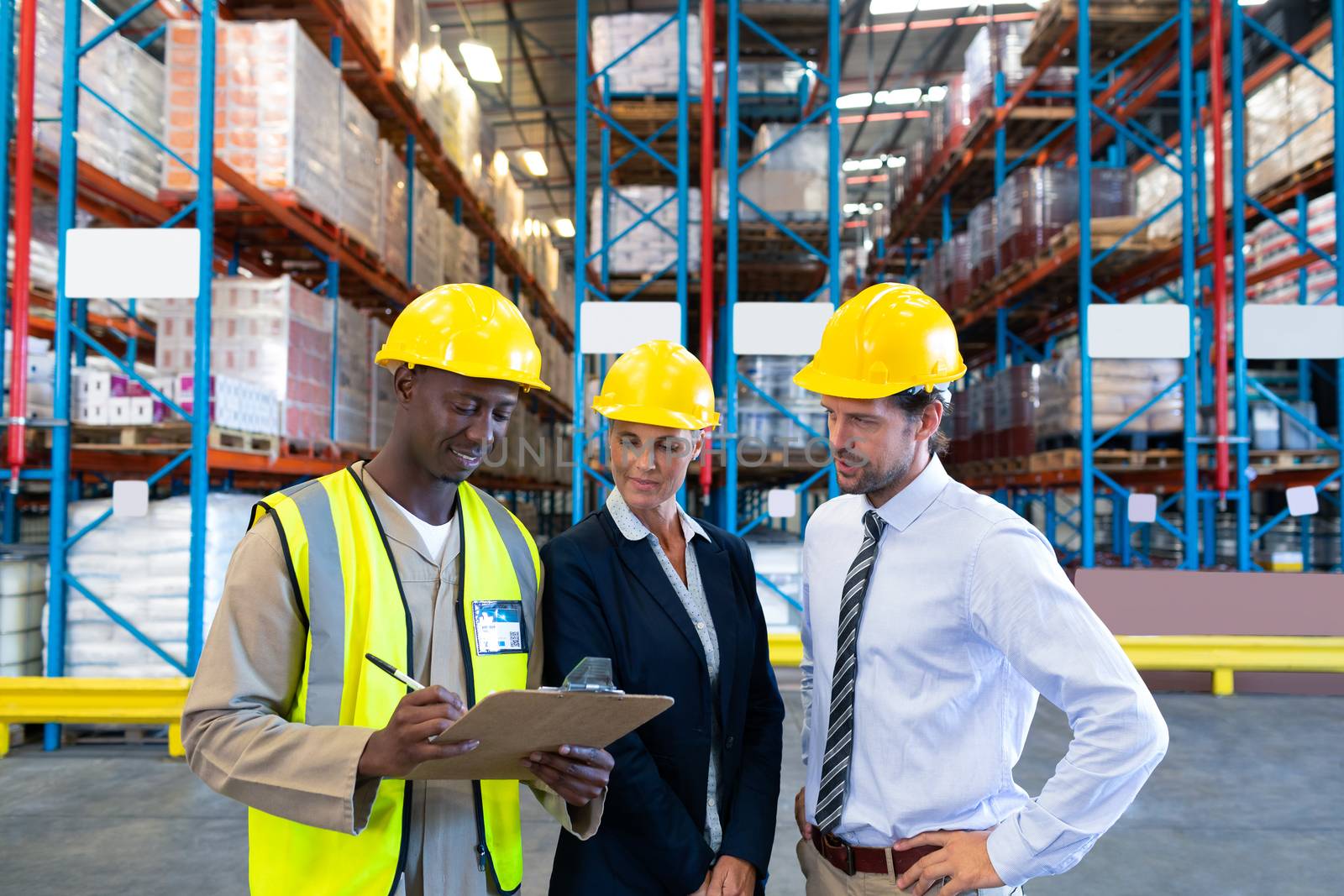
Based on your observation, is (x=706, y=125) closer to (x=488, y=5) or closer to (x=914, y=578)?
(x=914, y=578)

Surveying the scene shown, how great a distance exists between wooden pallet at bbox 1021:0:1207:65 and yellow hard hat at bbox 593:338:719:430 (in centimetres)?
808

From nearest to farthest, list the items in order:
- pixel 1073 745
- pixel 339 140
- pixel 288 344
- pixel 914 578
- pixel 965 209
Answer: pixel 1073 745
pixel 914 578
pixel 288 344
pixel 339 140
pixel 965 209

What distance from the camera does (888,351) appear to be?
1846 mm

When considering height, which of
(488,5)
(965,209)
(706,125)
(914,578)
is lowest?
(914,578)

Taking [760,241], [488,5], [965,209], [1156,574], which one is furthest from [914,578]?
[488,5]

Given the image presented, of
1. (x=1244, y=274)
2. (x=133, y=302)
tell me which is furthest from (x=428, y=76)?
(x=1244, y=274)

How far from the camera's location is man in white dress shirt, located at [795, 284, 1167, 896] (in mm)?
1518

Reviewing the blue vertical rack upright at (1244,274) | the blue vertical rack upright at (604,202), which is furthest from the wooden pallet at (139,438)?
the blue vertical rack upright at (1244,274)

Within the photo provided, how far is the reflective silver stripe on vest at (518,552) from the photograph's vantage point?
1.90m

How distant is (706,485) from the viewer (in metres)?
7.76

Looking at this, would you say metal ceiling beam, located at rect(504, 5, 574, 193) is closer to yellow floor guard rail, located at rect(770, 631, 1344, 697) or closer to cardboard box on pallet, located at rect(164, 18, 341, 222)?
cardboard box on pallet, located at rect(164, 18, 341, 222)

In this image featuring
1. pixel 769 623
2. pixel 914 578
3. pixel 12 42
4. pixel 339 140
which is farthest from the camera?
pixel 769 623

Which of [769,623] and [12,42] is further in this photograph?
[769,623]

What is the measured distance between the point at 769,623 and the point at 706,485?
1.29m
